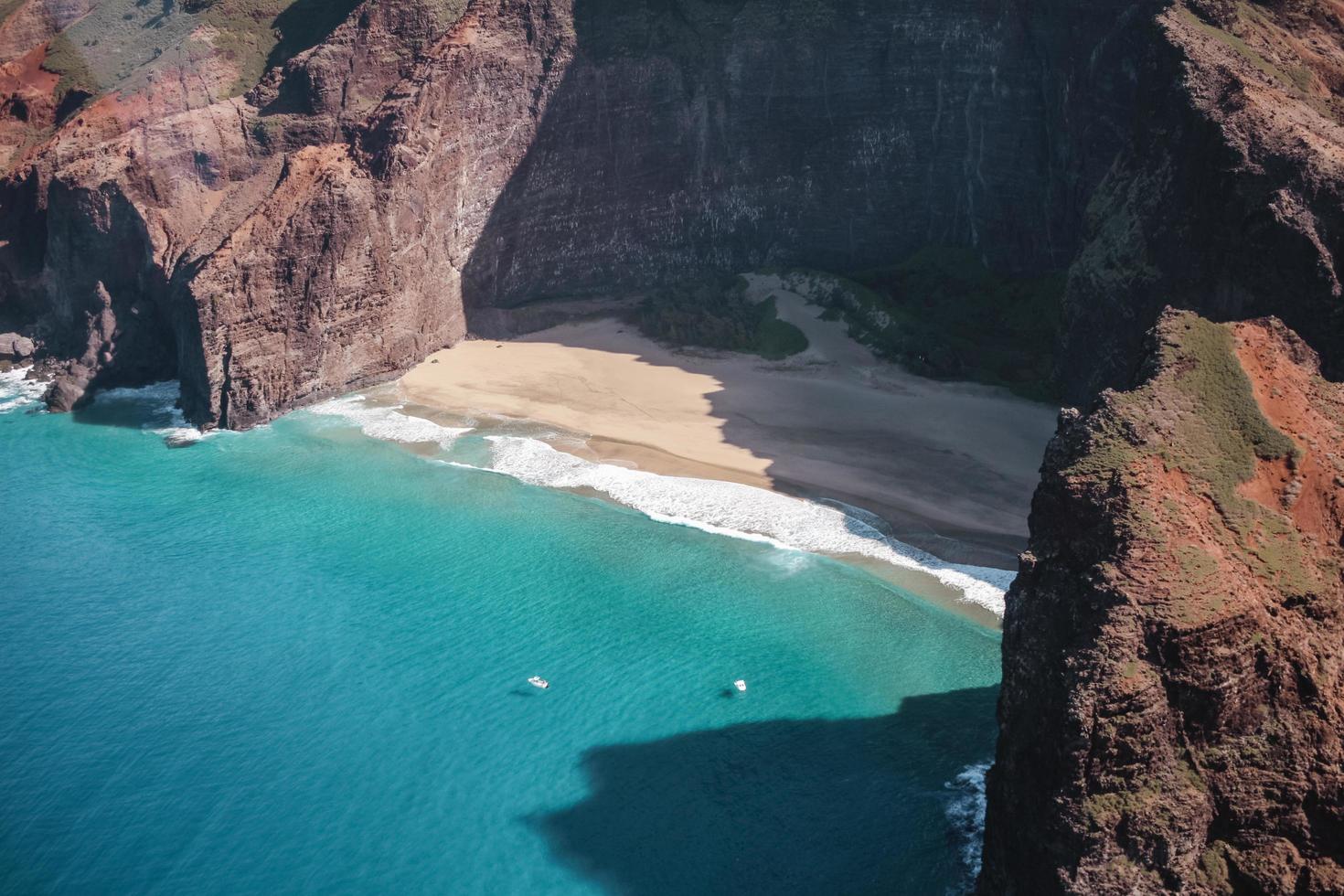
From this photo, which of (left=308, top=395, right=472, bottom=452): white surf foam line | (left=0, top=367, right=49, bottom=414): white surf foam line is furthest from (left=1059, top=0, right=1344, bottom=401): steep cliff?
(left=0, top=367, right=49, bottom=414): white surf foam line

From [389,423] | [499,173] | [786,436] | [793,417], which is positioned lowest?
[389,423]

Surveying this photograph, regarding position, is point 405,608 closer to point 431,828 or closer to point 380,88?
point 431,828

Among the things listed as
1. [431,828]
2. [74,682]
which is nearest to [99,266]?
[74,682]

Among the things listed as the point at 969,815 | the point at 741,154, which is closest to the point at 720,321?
the point at 741,154

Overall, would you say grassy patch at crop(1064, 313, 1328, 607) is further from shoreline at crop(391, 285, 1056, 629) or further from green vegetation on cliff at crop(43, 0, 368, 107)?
green vegetation on cliff at crop(43, 0, 368, 107)

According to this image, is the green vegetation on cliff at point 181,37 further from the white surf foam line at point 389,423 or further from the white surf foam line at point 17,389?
the white surf foam line at point 389,423

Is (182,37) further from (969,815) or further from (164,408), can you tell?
(969,815)

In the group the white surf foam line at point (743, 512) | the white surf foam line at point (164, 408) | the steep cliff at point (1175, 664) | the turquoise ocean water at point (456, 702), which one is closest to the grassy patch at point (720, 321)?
the white surf foam line at point (743, 512)
